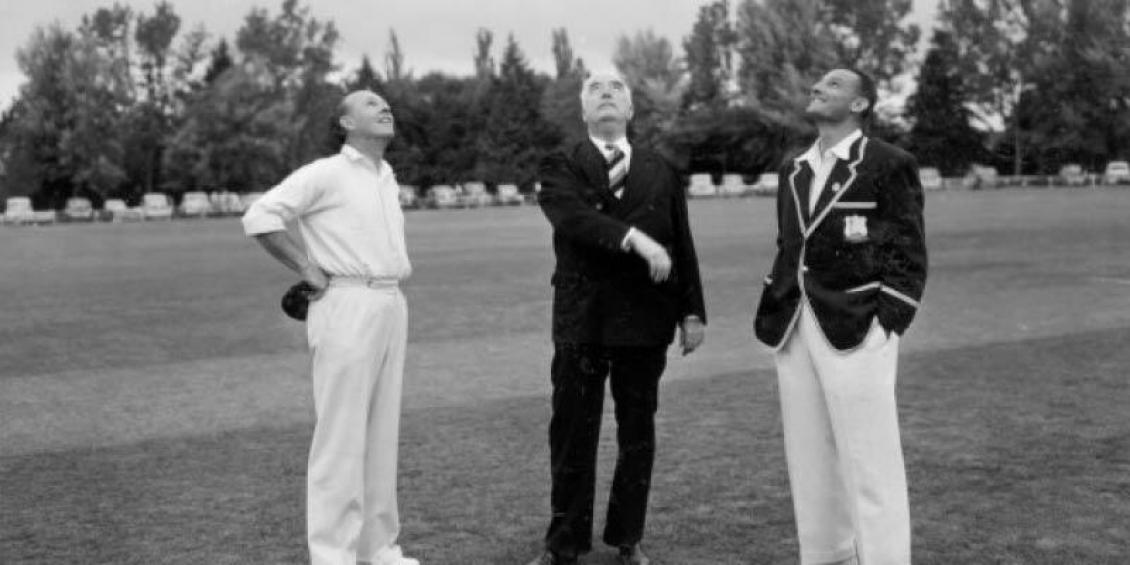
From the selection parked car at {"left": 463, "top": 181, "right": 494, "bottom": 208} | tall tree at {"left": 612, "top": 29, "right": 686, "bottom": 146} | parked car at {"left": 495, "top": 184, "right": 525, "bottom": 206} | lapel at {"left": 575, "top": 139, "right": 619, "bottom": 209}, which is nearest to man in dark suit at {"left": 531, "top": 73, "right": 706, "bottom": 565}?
lapel at {"left": 575, "top": 139, "right": 619, "bottom": 209}

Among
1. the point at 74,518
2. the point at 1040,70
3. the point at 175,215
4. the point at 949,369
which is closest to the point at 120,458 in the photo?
the point at 74,518

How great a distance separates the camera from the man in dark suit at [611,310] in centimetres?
570

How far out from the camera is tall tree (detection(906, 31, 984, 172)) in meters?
72.8

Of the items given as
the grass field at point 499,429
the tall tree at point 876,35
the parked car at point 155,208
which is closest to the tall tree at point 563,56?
the tall tree at point 876,35

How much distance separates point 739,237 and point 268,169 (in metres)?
43.7

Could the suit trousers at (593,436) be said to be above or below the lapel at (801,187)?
below

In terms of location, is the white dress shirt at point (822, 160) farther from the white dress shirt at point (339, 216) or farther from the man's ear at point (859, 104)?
the white dress shirt at point (339, 216)

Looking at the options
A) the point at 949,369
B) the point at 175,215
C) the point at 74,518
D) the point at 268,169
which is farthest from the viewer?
the point at 268,169

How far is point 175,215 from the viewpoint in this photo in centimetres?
6347

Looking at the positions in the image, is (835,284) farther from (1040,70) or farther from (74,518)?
(1040,70)

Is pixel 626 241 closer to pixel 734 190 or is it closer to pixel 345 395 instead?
pixel 345 395

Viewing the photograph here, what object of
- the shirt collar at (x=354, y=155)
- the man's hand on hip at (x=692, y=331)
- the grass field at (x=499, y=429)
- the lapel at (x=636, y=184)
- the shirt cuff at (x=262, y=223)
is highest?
the shirt collar at (x=354, y=155)

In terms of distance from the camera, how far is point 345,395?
5496 mm

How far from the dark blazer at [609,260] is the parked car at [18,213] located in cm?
5735
